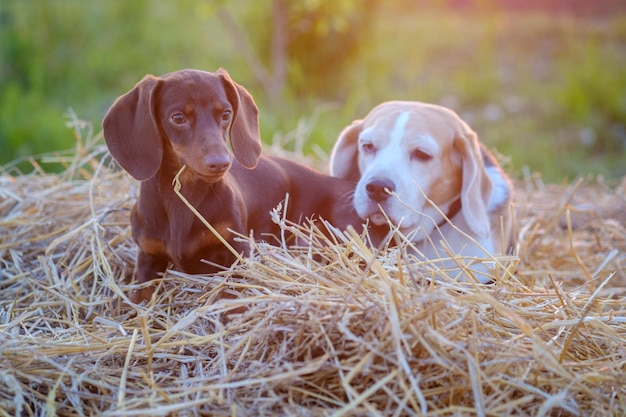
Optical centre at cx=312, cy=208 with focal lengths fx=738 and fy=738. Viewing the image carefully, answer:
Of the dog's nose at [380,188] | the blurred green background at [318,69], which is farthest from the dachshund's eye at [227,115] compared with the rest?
the blurred green background at [318,69]

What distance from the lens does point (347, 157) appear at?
457 cm

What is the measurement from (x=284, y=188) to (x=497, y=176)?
1373 millimetres

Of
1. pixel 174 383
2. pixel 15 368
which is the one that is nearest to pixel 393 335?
pixel 174 383

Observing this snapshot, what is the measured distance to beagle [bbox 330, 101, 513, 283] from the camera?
12.5 feet

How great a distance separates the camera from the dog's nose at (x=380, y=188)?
3.75 m

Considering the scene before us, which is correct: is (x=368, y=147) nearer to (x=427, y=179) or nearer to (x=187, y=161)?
(x=427, y=179)

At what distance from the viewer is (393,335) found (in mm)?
2500

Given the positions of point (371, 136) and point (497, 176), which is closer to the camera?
point (371, 136)

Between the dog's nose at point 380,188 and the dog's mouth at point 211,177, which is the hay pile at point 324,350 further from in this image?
the dog's nose at point 380,188

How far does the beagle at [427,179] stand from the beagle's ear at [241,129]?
655mm

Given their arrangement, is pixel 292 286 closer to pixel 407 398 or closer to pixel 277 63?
pixel 407 398

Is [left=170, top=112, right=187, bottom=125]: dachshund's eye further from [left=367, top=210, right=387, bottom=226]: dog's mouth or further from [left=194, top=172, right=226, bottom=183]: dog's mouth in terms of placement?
[left=367, top=210, right=387, bottom=226]: dog's mouth

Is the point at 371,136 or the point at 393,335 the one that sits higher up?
the point at 371,136

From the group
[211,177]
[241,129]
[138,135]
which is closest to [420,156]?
[241,129]
